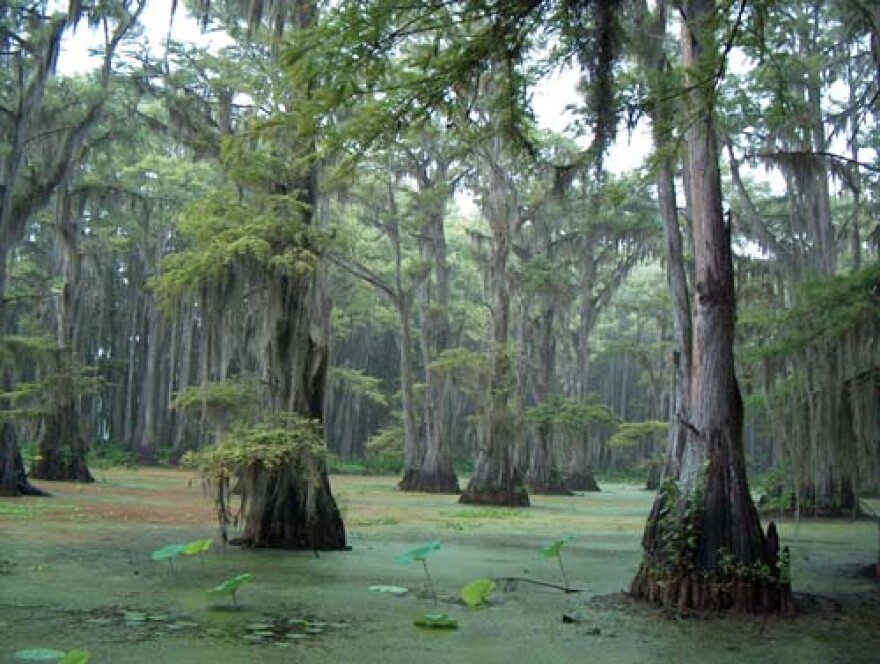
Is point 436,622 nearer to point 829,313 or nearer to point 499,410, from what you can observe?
point 829,313

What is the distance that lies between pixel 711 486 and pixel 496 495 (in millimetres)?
12008

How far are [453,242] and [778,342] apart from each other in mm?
28557

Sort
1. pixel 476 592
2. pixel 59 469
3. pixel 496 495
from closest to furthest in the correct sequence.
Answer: pixel 476 592 < pixel 496 495 < pixel 59 469

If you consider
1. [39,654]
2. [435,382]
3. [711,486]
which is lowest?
[39,654]

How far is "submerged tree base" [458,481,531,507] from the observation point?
17.9 m

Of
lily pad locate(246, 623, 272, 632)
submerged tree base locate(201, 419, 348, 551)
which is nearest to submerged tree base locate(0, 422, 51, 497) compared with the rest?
submerged tree base locate(201, 419, 348, 551)

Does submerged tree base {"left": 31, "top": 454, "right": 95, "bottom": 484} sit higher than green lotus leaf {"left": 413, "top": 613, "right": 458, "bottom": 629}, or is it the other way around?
submerged tree base {"left": 31, "top": 454, "right": 95, "bottom": 484}

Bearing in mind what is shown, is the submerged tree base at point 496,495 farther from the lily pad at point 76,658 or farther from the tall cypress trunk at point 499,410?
the lily pad at point 76,658

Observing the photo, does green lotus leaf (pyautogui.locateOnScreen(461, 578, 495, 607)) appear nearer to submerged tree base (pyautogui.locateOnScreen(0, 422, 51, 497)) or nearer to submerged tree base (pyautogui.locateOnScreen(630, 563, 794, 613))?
submerged tree base (pyautogui.locateOnScreen(630, 563, 794, 613))

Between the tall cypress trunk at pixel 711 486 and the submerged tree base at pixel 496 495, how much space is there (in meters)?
11.5

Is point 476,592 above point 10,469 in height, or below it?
below

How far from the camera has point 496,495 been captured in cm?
1789

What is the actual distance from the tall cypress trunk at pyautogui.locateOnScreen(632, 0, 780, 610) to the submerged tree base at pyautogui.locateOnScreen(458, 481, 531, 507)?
453 inches

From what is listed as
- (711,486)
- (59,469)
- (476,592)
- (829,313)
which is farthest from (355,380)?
(476,592)
